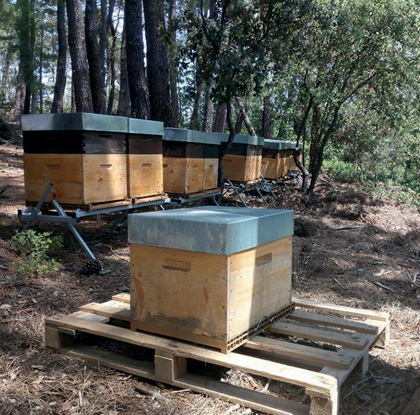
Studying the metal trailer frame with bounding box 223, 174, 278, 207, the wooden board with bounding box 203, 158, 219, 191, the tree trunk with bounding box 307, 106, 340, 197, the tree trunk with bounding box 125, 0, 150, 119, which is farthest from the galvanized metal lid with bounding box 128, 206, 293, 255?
the tree trunk with bounding box 307, 106, 340, 197

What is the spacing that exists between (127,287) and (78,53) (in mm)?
7184

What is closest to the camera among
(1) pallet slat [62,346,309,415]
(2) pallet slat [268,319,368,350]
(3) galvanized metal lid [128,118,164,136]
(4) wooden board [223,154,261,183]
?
(1) pallet slat [62,346,309,415]

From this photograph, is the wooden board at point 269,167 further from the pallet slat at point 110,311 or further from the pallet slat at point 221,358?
the pallet slat at point 221,358

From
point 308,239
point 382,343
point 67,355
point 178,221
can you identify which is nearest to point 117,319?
point 67,355

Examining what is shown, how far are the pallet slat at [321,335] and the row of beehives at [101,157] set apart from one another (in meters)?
2.55

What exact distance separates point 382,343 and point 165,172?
411 centimetres

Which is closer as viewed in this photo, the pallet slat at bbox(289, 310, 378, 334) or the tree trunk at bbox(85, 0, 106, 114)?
the pallet slat at bbox(289, 310, 378, 334)

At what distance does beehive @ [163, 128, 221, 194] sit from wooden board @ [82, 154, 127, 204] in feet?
4.51

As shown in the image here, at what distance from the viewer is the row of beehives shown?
4531mm

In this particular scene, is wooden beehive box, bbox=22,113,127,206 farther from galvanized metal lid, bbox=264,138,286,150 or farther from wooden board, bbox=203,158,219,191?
galvanized metal lid, bbox=264,138,286,150

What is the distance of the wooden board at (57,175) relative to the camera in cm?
456

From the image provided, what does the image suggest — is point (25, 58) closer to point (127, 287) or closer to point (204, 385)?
point (127, 287)

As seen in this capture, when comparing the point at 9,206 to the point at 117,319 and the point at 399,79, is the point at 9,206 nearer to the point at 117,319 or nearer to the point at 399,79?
the point at 117,319

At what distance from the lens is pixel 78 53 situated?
32.3ft
